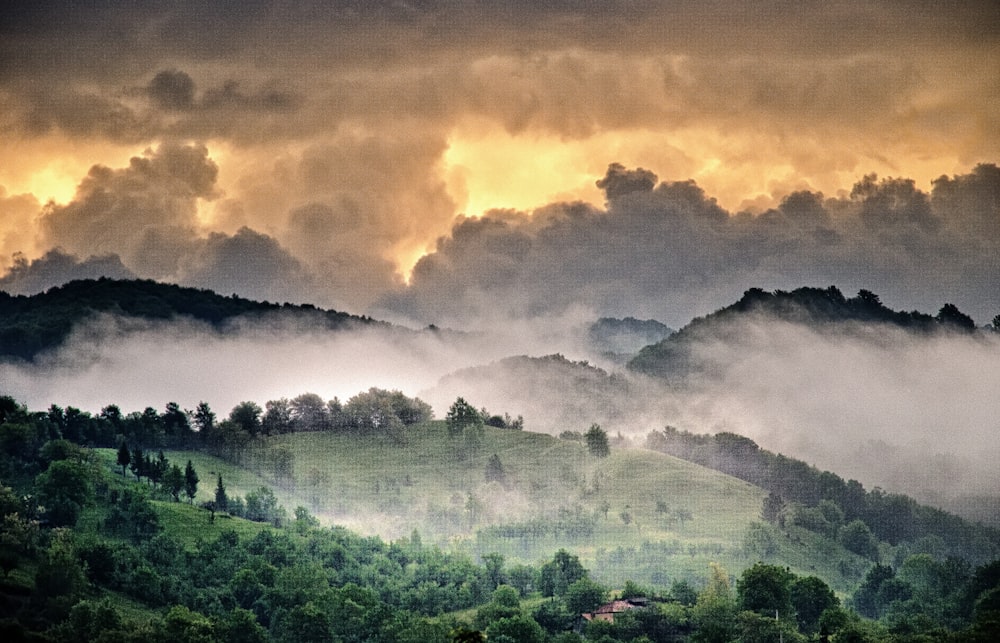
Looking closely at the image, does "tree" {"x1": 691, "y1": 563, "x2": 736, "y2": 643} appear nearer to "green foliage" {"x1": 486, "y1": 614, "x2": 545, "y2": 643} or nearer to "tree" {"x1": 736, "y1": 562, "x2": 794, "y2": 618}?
"tree" {"x1": 736, "y1": 562, "x2": 794, "y2": 618}

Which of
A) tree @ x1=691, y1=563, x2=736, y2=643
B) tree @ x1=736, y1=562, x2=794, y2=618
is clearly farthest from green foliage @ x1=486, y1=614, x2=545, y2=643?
tree @ x1=736, y1=562, x2=794, y2=618

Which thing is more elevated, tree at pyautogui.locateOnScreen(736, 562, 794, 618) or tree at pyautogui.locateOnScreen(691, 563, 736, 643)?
tree at pyautogui.locateOnScreen(736, 562, 794, 618)

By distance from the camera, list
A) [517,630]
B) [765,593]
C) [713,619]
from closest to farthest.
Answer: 1. [517,630]
2. [713,619]
3. [765,593]

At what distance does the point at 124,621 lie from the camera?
169500mm

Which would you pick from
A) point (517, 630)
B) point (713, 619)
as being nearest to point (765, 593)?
point (713, 619)

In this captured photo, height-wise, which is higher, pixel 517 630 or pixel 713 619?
pixel 713 619

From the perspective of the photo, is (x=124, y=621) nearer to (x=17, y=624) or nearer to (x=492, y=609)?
(x=17, y=624)

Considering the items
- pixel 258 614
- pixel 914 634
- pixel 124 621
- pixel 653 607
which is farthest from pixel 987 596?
pixel 124 621

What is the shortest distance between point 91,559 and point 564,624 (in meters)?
70.2

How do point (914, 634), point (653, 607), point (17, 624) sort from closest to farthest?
point (17, 624), point (914, 634), point (653, 607)

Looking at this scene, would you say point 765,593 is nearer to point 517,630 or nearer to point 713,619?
point 713,619

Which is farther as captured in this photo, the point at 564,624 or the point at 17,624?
the point at 564,624

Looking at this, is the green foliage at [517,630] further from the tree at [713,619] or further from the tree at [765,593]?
the tree at [765,593]

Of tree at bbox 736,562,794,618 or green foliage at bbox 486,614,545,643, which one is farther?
tree at bbox 736,562,794,618
